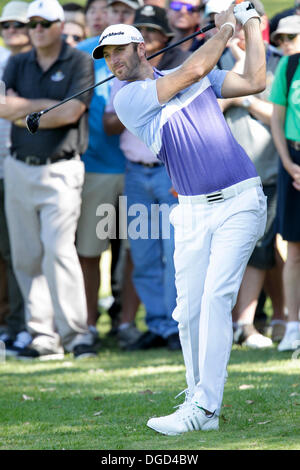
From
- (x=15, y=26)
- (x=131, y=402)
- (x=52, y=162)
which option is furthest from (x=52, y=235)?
(x=131, y=402)

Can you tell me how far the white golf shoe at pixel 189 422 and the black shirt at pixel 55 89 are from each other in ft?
11.5

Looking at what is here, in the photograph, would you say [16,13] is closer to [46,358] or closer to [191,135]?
[46,358]

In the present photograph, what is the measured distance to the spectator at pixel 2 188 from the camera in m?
8.63

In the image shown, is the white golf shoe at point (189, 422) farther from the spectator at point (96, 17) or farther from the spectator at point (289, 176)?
the spectator at point (96, 17)

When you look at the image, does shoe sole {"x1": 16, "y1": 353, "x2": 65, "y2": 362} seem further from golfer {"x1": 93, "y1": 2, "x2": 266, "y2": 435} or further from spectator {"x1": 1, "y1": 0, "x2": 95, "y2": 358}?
golfer {"x1": 93, "y1": 2, "x2": 266, "y2": 435}

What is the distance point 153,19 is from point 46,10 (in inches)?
36.3

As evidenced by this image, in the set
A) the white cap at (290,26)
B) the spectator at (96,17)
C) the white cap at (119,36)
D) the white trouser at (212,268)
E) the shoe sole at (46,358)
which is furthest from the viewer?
the spectator at (96,17)

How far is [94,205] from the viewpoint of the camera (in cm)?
846

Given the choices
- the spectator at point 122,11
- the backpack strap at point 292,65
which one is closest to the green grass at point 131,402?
the backpack strap at point 292,65

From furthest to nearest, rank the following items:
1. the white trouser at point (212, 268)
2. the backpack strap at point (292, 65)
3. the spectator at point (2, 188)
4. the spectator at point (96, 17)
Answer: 1. the spectator at point (96, 17)
2. the spectator at point (2, 188)
3. the backpack strap at point (292, 65)
4. the white trouser at point (212, 268)

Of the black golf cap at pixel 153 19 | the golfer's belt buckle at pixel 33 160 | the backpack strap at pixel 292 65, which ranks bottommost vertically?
the golfer's belt buckle at pixel 33 160

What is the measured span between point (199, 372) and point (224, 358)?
8.3 inches
